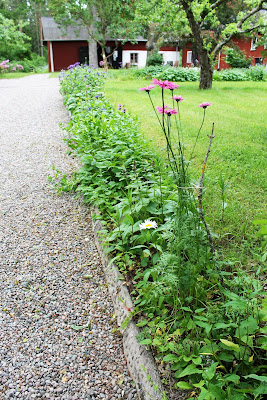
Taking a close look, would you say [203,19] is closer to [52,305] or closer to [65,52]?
[52,305]

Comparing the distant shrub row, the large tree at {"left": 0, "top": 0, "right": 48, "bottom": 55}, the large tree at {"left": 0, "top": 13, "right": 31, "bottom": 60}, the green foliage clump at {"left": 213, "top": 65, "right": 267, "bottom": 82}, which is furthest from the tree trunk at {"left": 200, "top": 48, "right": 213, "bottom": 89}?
the large tree at {"left": 0, "top": 0, "right": 48, "bottom": 55}

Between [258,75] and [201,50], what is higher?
[201,50]

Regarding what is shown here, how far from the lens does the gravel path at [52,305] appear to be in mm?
1921

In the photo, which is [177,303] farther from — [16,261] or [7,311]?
[16,261]

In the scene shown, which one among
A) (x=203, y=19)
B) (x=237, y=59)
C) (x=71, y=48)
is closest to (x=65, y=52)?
(x=71, y=48)

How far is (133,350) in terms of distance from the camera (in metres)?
1.96

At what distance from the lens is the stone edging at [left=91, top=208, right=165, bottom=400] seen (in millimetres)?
1704

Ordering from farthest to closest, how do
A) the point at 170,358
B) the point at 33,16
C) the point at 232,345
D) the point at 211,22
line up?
1. the point at 33,16
2. the point at 211,22
3. the point at 170,358
4. the point at 232,345

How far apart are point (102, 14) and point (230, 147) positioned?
19.0 metres

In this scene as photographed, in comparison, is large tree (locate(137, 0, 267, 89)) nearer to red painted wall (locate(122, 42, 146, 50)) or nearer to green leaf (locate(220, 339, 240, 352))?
green leaf (locate(220, 339, 240, 352))

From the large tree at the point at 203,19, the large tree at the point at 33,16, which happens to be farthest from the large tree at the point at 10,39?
the large tree at the point at 33,16

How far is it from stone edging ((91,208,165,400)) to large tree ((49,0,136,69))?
19.8 m

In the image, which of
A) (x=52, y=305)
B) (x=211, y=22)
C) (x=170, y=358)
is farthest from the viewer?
(x=211, y=22)

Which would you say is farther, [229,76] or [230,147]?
[229,76]
